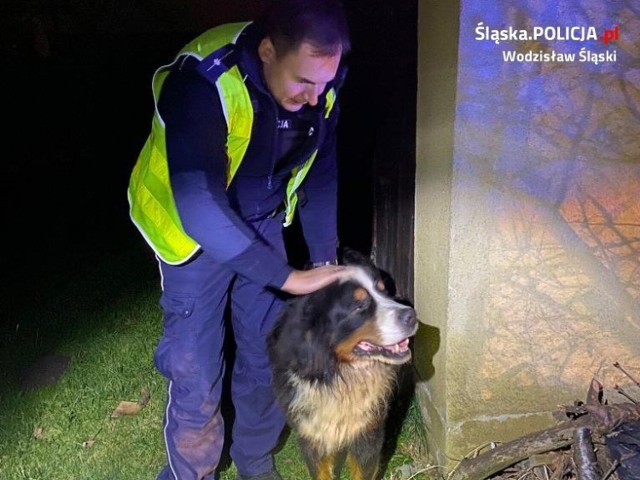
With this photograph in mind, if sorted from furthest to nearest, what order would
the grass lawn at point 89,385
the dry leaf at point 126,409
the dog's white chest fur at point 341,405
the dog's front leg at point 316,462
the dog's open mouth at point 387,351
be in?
1. the dry leaf at point 126,409
2. the grass lawn at point 89,385
3. the dog's front leg at point 316,462
4. the dog's white chest fur at point 341,405
5. the dog's open mouth at point 387,351

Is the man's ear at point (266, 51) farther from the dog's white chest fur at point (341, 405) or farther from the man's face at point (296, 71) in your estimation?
the dog's white chest fur at point (341, 405)

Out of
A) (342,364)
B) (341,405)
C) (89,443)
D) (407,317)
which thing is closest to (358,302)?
(407,317)

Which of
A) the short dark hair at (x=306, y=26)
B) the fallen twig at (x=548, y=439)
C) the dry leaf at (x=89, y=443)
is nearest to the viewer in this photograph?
the short dark hair at (x=306, y=26)

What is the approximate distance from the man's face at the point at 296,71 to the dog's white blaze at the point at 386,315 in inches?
28.2

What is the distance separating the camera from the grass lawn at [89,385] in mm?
3438

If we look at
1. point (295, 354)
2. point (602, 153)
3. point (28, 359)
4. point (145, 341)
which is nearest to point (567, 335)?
point (602, 153)

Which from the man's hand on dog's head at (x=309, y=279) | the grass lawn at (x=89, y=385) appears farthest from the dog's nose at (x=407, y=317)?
the grass lawn at (x=89, y=385)

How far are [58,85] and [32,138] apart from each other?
0.63 m

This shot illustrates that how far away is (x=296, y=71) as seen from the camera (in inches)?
93.6

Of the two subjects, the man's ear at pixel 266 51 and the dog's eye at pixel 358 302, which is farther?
the dog's eye at pixel 358 302

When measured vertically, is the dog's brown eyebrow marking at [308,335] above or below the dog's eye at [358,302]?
below

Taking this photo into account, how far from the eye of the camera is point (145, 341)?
4.60 metres

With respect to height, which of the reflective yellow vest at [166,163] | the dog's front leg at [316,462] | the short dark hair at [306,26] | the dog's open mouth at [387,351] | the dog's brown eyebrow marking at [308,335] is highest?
the short dark hair at [306,26]

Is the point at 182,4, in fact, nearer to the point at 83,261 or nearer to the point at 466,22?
the point at 83,261
